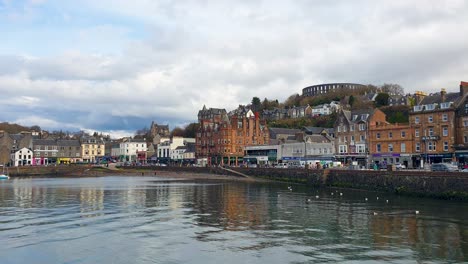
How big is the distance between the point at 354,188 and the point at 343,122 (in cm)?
2903

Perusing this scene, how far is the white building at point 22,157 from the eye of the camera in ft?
407

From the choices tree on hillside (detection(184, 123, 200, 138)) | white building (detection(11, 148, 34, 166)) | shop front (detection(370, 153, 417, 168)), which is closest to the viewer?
shop front (detection(370, 153, 417, 168))

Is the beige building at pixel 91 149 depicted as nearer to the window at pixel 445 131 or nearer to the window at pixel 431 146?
the window at pixel 431 146

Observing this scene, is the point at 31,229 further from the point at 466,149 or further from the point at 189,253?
the point at 466,149

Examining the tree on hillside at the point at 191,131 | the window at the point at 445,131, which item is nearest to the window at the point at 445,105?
the window at the point at 445,131

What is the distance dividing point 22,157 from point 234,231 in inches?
4554

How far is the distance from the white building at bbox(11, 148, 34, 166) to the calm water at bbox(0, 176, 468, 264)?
3558 inches

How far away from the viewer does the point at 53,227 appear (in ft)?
92.6

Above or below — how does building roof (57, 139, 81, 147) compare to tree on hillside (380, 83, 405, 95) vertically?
below

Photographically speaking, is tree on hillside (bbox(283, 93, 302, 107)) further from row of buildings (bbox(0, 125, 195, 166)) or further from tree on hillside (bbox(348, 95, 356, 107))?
row of buildings (bbox(0, 125, 195, 166))

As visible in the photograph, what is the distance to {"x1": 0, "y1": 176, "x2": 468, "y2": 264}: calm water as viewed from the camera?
2098cm

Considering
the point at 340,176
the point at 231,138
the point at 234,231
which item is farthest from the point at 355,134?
the point at 234,231

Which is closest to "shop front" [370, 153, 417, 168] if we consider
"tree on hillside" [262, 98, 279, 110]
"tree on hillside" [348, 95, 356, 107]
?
"tree on hillside" [348, 95, 356, 107]

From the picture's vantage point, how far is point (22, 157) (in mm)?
124938
